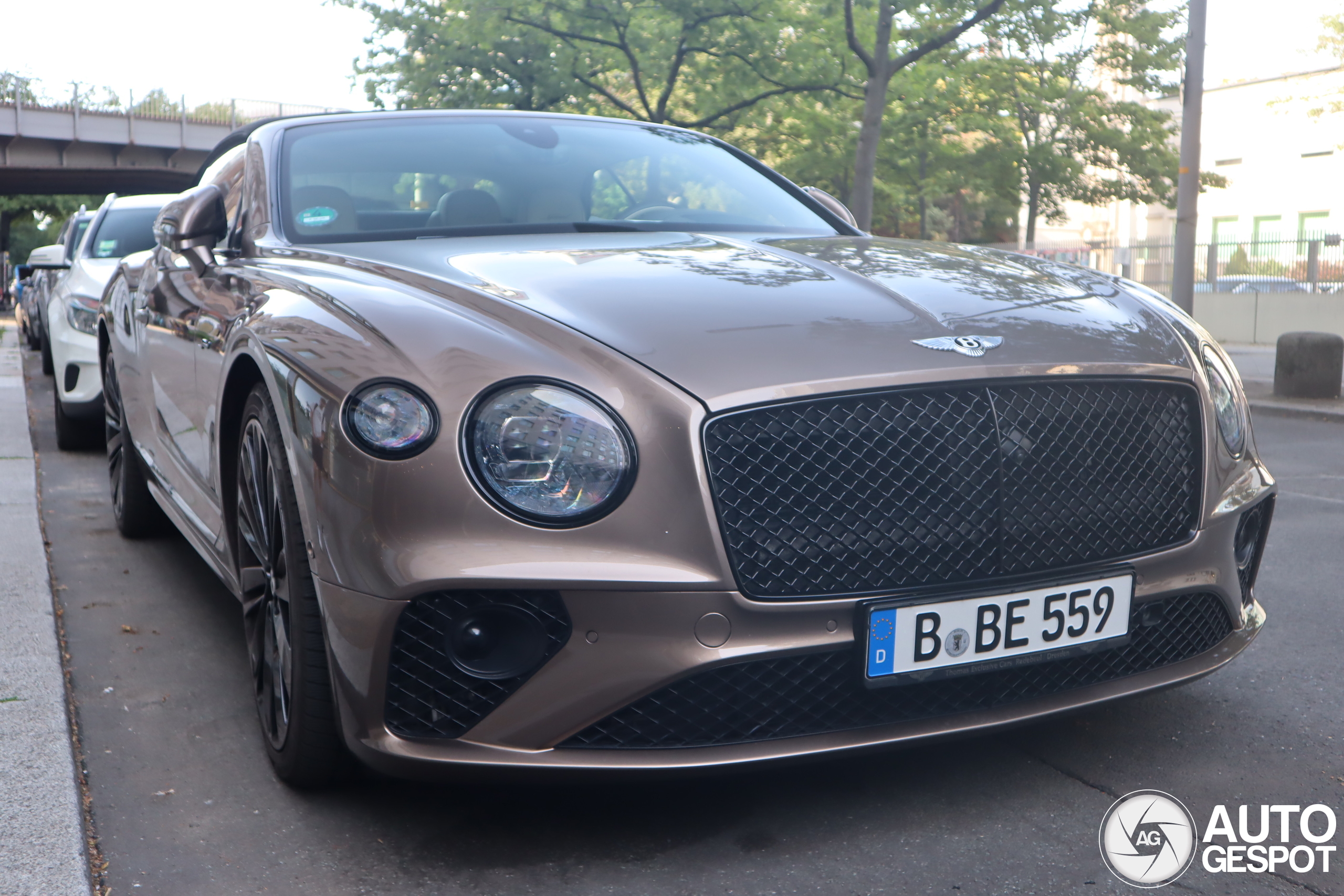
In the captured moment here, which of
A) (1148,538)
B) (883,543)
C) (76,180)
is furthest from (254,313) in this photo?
(76,180)

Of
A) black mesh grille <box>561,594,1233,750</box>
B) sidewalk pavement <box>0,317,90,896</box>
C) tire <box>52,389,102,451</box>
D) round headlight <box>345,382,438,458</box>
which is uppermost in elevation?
round headlight <box>345,382,438,458</box>

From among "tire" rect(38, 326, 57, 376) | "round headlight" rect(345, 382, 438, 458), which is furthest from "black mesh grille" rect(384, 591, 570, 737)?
"tire" rect(38, 326, 57, 376)

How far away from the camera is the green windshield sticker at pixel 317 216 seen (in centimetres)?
365

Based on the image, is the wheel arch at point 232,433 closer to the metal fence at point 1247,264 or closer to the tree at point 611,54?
the tree at point 611,54

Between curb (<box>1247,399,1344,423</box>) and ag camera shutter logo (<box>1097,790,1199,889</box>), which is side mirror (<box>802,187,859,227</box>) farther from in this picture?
curb (<box>1247,399,1344,423</box>)

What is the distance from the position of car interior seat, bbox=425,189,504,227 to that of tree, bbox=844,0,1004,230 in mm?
11969

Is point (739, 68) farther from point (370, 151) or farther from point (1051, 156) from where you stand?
→ point (370, 151)

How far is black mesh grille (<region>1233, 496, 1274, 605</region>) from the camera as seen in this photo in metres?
2.98

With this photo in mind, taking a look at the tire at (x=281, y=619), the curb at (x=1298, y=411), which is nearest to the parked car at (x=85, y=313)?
the tire at (x=281, y=619)

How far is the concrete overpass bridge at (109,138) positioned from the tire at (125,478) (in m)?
40.9

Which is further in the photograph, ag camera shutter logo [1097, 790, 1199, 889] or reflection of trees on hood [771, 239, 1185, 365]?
reflection of trees on hood [771, 239, 1185, 365]

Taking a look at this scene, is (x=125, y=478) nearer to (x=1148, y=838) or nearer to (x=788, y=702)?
(x=788, y=702)

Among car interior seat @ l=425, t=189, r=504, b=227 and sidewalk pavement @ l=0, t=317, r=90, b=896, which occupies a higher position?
car interior seat @ l=425, t=189, r=504, b=227

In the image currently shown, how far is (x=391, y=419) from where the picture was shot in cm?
239
